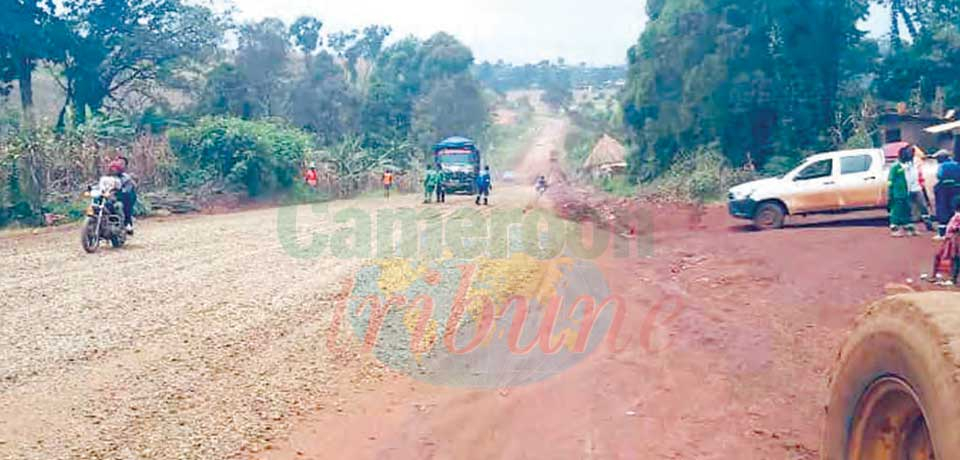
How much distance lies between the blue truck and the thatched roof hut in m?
12.7

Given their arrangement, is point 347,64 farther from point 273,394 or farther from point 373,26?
point 273,394

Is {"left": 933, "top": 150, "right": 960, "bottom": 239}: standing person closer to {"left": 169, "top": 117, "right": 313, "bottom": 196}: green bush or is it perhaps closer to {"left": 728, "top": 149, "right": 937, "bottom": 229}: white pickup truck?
{"left": 728, "top": 149, "right": 937, "bottom": 229}: white pickup truck

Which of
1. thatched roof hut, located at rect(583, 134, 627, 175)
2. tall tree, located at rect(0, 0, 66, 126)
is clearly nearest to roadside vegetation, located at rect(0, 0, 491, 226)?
tall tree, located at rect(0, 0, 66, 126)

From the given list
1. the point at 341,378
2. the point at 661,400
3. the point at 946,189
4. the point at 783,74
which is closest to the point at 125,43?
the point at 783,74

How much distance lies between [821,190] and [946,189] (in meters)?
3.91

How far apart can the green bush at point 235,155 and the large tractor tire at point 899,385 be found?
29565 mm

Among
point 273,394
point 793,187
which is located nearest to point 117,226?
point 273,394

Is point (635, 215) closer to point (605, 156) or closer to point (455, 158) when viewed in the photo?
point (455, 158)

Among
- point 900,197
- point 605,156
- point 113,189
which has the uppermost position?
point 605,156

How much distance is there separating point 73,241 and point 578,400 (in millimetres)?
13734

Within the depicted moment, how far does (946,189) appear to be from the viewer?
13.7 meters

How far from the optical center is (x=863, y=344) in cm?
329

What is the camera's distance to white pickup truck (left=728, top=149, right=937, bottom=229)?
55.8 ft

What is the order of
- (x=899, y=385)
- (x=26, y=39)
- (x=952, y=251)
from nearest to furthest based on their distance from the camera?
(x=899, y=385), (x=952, y=251), (x=26, y=39)
